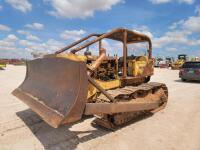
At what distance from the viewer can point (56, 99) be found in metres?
3.66

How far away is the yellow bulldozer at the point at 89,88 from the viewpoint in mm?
3355

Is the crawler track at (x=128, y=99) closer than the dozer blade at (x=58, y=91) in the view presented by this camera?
No

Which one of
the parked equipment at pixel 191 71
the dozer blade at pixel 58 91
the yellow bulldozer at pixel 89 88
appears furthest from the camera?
the parked equipment at pixel 191 71

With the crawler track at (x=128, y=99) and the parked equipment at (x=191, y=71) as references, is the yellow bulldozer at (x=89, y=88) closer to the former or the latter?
the crawler track at (x=128, y=99)

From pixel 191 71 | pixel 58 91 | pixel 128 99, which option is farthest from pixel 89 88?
pixel 191 71

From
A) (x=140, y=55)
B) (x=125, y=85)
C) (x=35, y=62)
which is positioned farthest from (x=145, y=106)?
(x=35, y=62)

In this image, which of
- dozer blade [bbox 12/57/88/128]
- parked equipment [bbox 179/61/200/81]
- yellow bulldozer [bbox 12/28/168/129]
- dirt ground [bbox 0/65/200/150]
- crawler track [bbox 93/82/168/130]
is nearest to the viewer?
dozer blade [bbox 12/57/88/128]

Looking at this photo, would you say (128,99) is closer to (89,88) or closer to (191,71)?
(89,88)

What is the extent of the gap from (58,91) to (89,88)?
0.89 meters

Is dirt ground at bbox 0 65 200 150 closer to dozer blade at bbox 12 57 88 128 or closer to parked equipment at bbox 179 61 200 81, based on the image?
dozer blade at bbox 12 57 88 128

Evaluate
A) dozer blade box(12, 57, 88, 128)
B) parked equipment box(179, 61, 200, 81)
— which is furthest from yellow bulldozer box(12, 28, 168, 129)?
parked equipment box(179, 61, 200, 81)

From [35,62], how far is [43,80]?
28.0 inches

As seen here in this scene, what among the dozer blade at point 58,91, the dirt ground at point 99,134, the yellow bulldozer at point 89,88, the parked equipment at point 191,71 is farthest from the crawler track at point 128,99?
the parked equipment at point 191,71

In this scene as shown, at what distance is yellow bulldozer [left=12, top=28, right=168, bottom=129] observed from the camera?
3355mm
